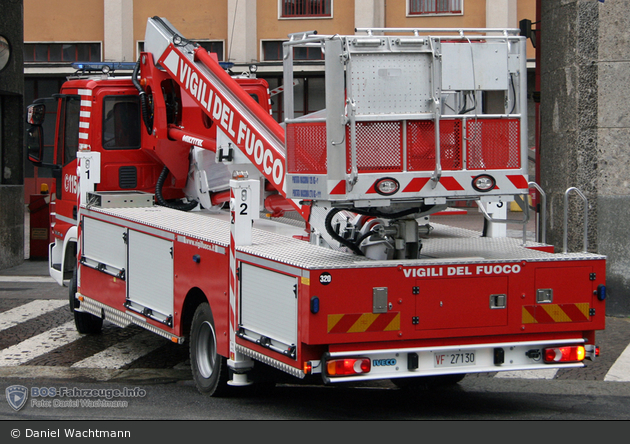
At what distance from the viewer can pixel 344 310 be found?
20.7 ft

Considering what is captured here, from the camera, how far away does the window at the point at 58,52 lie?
28.8 meters

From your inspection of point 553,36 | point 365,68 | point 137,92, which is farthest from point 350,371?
point 553,36

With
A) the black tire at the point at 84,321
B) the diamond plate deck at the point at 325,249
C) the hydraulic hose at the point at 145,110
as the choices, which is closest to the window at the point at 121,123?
the hydraulic hose at the point at 145,110

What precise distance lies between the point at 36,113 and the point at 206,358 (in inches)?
183

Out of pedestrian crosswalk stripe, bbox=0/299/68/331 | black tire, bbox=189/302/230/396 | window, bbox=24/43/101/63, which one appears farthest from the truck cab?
window, bbox=24/43/101/63

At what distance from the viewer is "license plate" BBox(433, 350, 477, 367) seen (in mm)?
6605

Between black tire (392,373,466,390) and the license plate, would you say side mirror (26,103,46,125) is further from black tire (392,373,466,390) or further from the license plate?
the license plate

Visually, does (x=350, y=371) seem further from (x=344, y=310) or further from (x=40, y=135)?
(x=40, y=135)

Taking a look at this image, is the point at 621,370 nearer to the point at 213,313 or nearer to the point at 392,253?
the point at 392,253

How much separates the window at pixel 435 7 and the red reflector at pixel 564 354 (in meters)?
22.2

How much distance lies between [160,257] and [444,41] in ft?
11.6

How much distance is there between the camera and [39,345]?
33.6 ft

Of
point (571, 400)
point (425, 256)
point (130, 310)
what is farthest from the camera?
point (130, 310)

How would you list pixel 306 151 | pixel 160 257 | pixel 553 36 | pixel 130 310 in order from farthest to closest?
1. pixel 553 36
2. pixel 130 310
3. pixel 160 257
4. pixel 306 151
